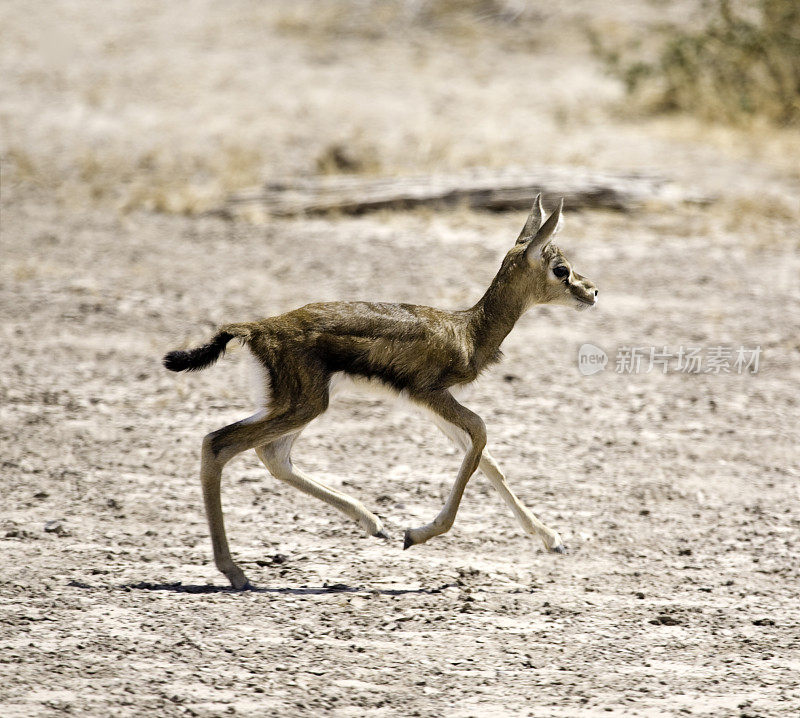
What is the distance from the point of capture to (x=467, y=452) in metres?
4.99

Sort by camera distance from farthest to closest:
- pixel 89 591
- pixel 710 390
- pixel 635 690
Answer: pixel 710 390 < pixel 89 591 < pixel 635 690

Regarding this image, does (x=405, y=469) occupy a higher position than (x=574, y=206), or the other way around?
(x=574, y=206)

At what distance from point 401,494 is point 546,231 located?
164 cm

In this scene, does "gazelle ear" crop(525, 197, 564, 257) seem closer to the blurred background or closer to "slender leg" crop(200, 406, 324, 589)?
"slender leg" crop(200, 406, 324, 589)

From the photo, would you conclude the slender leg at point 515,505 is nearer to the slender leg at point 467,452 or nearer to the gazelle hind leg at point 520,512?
the gazelle hind leg at point 520,512

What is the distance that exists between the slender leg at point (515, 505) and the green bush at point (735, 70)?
362 inches

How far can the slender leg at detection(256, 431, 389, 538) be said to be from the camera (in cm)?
509

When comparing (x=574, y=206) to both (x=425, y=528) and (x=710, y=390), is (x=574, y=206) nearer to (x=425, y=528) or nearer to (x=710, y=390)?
(x=710, y=390)

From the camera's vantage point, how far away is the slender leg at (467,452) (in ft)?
15.9

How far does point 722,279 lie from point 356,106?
6423 mm

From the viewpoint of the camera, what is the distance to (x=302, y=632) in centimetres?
445

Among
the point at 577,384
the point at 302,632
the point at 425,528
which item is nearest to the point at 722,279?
the point at 577,384

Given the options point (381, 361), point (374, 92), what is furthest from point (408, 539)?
point (374, 92)

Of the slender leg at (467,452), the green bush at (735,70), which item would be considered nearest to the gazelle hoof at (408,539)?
the slender leg at (467,452)
